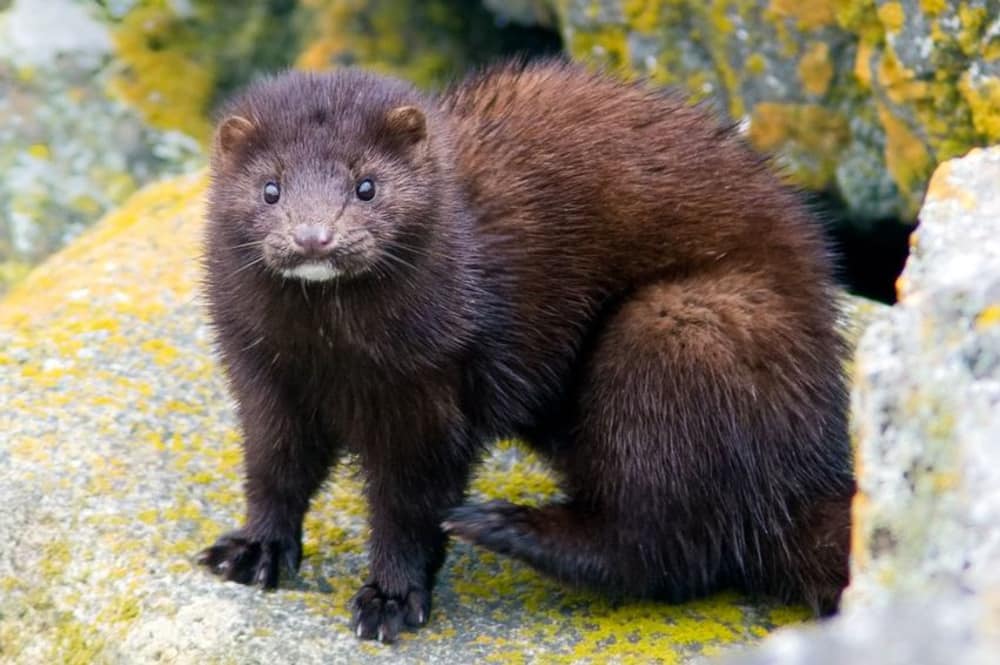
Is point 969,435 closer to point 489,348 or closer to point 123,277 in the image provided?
point 489,348

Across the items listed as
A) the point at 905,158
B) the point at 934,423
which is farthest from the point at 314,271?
the point at 905,158

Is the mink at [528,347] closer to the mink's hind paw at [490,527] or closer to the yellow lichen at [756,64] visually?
the mink's hind paw at [490,527]

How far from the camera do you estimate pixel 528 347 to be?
14.1ft

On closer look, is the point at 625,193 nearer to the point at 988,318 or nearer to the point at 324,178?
the point at 324,178

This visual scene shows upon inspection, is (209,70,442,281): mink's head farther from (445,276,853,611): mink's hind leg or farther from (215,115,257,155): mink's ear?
(445,276,853,611): mink's hind leg

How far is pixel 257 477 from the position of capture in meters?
4.31

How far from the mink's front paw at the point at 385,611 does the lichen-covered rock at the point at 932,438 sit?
174cm

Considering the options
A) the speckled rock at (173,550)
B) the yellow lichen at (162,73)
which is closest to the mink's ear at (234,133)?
the speckled rock at (173,550)

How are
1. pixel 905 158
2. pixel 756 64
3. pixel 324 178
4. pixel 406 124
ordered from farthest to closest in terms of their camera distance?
pixel 756 64
pixel 905 158
pixel 406 124
pixel 324 178

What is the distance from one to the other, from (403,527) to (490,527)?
9.7 inches

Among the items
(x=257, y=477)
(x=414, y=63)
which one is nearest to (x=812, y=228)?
(x=257, y=477)

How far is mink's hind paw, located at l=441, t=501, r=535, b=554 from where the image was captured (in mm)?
4184

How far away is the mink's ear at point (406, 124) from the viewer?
3.98m

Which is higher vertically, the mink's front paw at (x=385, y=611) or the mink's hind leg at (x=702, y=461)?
the mink's hind leg at (x=702, y=461)
